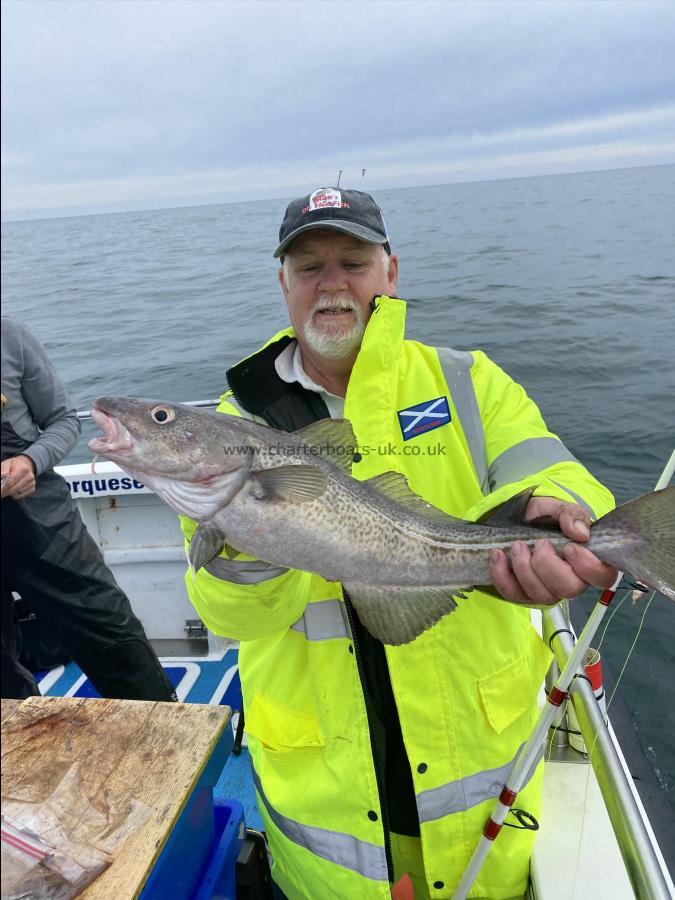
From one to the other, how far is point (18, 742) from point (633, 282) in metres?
20.5

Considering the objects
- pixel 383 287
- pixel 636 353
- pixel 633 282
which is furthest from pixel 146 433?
pixel 633 282

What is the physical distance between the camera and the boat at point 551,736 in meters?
2.51

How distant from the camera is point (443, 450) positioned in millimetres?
2506

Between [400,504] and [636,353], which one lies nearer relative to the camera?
[400,504]

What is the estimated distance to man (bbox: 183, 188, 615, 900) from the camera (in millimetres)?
2256

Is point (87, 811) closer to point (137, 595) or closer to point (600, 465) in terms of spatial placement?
point (137, 595)

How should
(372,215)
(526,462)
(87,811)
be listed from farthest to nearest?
(372,215) → (526,462) → (87,811)

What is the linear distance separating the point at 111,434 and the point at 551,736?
2.75 meters

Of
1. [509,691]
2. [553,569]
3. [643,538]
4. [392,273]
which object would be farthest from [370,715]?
[392,273]

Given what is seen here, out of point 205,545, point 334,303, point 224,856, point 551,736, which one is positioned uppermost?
point 334,303

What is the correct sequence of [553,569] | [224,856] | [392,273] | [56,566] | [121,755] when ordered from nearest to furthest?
[553,569], [121,755], [224,856], [392,273], [56,566]

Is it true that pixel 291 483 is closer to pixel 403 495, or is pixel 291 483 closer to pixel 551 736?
pixel 403 495

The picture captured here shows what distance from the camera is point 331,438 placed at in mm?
2301

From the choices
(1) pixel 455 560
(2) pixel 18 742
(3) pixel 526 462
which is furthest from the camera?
(3) pixel 526 462
